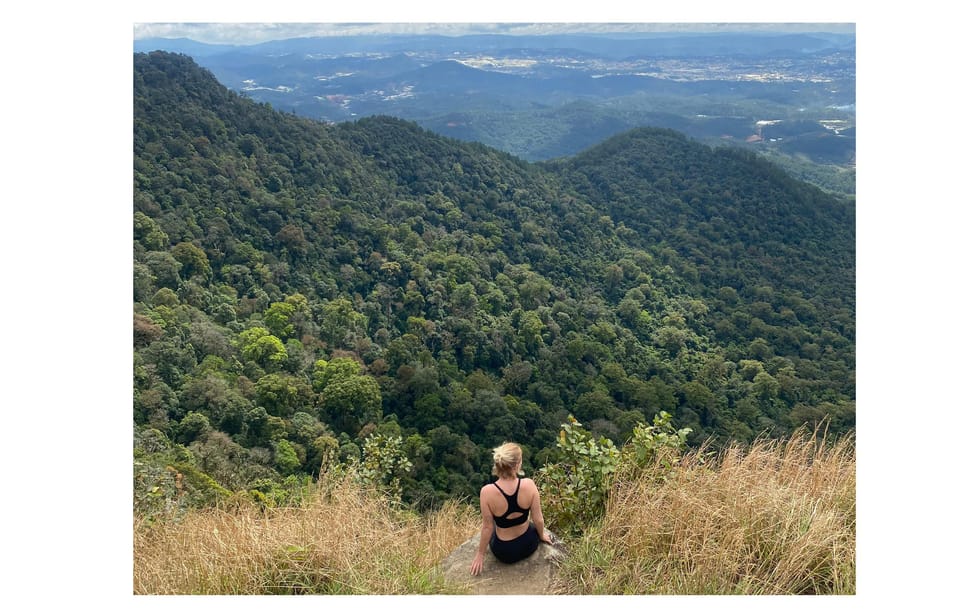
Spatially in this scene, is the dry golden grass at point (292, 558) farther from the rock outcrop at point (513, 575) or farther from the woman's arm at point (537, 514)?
the woman's arm at point (537, 514)

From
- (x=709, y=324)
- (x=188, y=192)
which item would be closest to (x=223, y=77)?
(x=188, y=192)

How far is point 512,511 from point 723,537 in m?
1.00

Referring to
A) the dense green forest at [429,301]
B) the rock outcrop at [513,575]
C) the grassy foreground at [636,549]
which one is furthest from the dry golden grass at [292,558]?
the dense green forest at [429,301]

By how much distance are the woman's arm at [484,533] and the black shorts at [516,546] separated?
48 millimetres

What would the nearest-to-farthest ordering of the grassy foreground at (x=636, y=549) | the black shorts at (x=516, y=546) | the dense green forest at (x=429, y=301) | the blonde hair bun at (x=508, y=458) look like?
the blonde hair bun at (x=508, y=458)
the grassy foreground at (x=636, y=549)
the black shorts at (x=516, y=546)
the dense green forest at (x=429, y=301)

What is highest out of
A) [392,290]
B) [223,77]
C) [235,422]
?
[223,77]

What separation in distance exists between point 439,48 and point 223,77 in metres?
12.3

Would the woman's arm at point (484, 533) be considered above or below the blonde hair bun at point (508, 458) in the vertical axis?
below

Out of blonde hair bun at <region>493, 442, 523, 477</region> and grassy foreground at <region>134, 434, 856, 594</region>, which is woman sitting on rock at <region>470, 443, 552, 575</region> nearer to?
blonde hair bun at <region>493, 442, 523, 477</region>

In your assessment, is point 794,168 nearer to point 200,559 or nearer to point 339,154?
point 339,154

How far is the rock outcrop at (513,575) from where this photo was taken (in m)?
2.92

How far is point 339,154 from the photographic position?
28.2m

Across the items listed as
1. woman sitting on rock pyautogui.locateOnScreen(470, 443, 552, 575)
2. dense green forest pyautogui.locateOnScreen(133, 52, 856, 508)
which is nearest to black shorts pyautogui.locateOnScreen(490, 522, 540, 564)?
woman sitting on rock pyautogui.locateOnScreen(470, 443, 552, 575)
